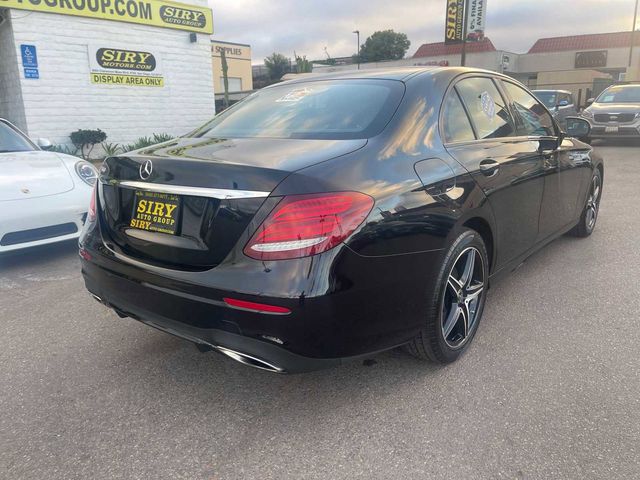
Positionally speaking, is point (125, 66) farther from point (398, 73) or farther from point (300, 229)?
point (300, 229)

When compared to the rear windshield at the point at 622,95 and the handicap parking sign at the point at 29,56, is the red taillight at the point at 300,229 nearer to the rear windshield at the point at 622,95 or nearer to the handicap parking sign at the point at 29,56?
the handicap parking sign at the point at 29,56

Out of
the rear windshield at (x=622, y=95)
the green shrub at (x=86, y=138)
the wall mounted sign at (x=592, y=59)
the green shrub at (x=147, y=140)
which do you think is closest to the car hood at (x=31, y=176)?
the green shrub at (x=86, y=138)

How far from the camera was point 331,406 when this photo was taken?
252 cm

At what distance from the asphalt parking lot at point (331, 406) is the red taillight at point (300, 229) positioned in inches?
33.7

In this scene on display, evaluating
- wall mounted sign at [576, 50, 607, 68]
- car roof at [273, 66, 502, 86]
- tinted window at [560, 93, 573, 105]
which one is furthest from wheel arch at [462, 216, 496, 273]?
wall mounted sign at [576, 50, 607, 68]

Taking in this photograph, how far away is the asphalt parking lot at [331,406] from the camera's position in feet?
6.94

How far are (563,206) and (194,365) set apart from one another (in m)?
3.10

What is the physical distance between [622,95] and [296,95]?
14593 millimetres

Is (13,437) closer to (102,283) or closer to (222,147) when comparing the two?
(102,283)

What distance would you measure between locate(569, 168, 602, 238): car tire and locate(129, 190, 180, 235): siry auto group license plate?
403 cm

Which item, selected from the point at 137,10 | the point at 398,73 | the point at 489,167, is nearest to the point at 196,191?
the point at 398,73

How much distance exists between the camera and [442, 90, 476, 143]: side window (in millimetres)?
2840

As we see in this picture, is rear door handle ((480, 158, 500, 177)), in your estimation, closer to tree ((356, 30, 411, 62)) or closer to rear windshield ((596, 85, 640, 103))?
rear windshield ((596, 85, 640, 103))

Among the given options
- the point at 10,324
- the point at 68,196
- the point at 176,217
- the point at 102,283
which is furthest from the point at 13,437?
the point at 68,196
